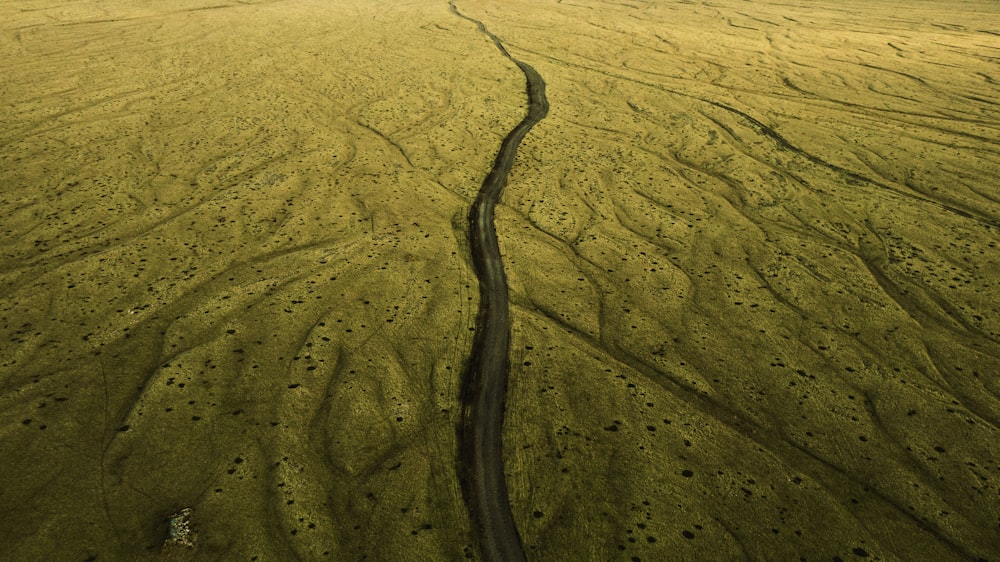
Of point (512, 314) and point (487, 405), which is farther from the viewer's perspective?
point (512, 314)

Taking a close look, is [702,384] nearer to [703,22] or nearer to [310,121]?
[310,121]

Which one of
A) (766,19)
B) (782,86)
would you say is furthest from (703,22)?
(782,86)

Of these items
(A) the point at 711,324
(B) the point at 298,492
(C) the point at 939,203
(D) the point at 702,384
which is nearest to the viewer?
(B) the point at 298,492

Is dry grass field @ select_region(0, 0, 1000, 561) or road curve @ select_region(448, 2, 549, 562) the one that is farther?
dry grass field @ select_region(0, 0, 1000, 561)

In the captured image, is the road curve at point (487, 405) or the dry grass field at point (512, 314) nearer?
the road curve at point (487, 405)
